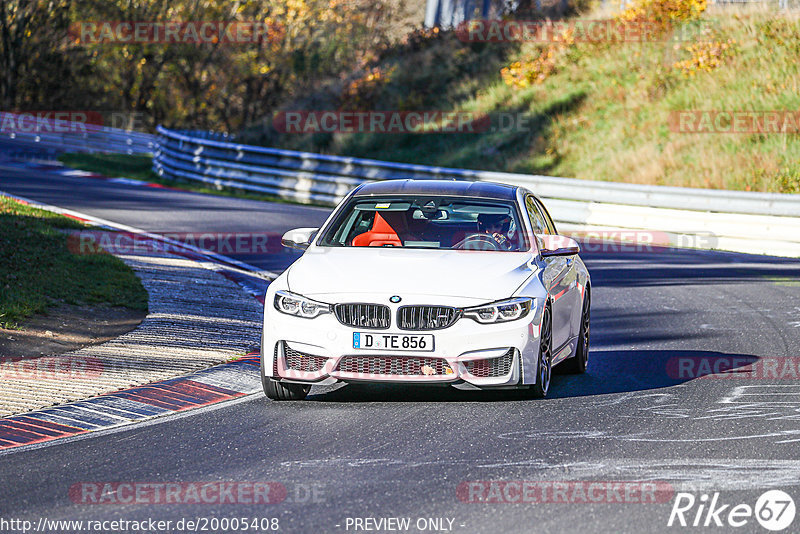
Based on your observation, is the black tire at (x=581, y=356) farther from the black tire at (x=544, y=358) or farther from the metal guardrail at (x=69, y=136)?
the metal guardrail at (x=69, y=136)

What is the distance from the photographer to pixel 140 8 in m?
52.6

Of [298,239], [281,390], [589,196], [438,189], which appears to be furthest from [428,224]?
[589,196]

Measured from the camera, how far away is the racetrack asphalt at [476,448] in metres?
5.97

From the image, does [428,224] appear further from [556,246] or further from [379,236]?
[556,246]

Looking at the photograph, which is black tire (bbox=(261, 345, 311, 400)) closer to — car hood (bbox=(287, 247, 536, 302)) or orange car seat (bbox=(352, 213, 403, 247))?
car hood (bbox=(287, 247, 536, 302))

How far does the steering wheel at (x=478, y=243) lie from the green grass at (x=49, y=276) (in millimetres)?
4206

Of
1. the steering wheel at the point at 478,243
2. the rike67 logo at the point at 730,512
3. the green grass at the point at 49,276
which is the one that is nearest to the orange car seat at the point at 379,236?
the steering wheel at the point at 478,243

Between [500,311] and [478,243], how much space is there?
123cm

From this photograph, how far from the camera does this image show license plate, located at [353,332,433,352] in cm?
827

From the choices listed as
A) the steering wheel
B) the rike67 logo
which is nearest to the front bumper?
the steering wheel

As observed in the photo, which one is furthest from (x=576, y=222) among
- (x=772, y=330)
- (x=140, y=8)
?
(x=140, y=8)

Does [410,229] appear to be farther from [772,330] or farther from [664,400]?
[772,330]

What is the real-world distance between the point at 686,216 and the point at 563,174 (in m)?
8.19

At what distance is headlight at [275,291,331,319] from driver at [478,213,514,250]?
1.75 m
